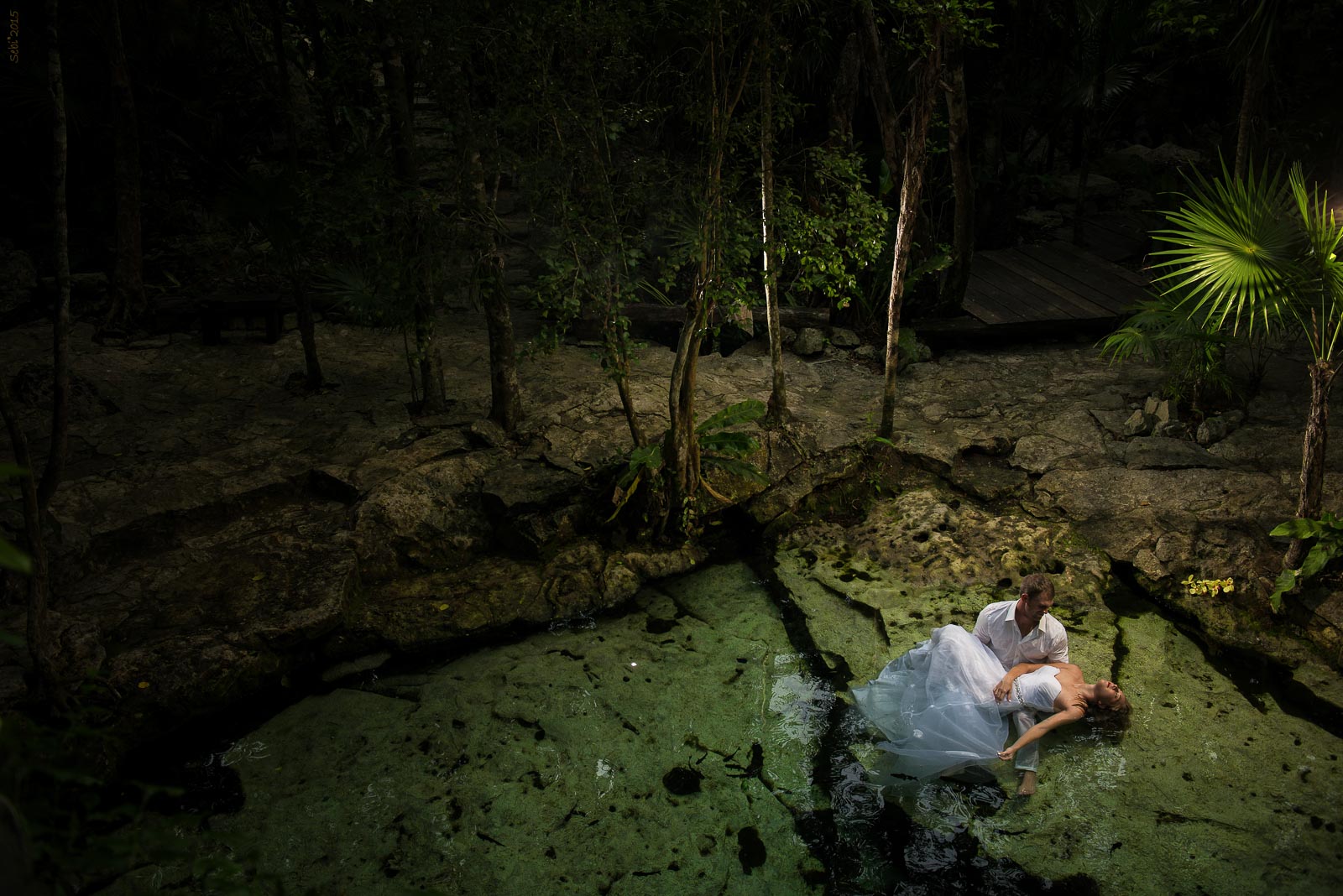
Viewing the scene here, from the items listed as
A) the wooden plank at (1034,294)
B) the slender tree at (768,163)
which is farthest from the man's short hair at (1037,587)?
the wooden plank at (1034,294)

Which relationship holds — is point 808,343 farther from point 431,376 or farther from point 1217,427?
point 431,376

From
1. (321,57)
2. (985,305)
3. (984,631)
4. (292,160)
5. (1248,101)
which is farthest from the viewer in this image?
(985,305)

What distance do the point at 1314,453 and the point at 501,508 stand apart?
4665mm

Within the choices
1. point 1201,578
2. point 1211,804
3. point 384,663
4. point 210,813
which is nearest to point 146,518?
point 384,663

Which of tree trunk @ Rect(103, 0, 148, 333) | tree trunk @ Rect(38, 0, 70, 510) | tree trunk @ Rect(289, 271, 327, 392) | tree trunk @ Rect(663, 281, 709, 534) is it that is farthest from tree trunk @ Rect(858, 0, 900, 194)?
tree trunk @ Rect(103, 0, 148, 333)

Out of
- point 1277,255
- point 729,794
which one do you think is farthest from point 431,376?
point 1277,255

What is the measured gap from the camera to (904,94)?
9367 mm

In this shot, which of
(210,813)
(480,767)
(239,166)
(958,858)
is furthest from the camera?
(239,166)

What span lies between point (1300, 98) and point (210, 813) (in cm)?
1078

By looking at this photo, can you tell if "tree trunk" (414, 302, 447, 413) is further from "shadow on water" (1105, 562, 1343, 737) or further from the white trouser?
"shadow on water" (1105, 562, 1343, 737)

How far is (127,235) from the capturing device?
317 inches

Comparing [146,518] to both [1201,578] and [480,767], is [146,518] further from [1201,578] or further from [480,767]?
[1201,578]

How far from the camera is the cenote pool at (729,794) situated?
127 inches

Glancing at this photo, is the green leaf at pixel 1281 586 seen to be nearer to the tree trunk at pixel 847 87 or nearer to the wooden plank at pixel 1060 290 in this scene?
the wooden plank at pixel 1060 290
